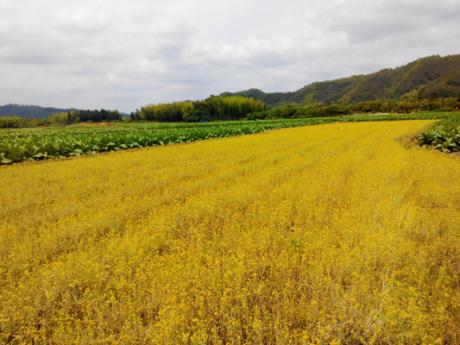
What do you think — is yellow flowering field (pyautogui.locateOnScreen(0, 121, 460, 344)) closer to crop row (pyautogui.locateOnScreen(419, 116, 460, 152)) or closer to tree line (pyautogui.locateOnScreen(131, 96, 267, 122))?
crop row (pyautogui.locateOnScreen(419, 116, 460, 152))

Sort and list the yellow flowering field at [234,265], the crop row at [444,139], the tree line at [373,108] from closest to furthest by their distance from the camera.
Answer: the yellow flowering field at [234,265] → the crop row at [444,139] → the tree line at [373,108]

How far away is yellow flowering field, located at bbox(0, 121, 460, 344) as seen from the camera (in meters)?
2.90

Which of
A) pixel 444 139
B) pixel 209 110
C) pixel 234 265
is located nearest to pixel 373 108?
pixel 209 110

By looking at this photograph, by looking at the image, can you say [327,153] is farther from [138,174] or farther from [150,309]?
[150,309]

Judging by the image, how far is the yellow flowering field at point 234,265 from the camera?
290cm

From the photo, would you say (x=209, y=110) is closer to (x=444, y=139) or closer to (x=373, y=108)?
(x=373, y=108)

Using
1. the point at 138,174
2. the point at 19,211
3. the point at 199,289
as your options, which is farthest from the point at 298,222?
the point at 138,174

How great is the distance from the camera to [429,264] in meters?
4.07

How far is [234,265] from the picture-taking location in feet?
13.2

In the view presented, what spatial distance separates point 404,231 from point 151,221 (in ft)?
14.7

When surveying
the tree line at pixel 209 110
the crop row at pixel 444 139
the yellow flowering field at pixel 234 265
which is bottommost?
the yellow flowering field at pixel 234 265

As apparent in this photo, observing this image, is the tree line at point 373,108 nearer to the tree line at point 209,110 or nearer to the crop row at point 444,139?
the tree line at point 209,110

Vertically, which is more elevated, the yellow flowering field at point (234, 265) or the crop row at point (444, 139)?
the crop row at point (444, 139)

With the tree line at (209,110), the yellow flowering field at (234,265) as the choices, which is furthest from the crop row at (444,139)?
the tree line at (209,110)
